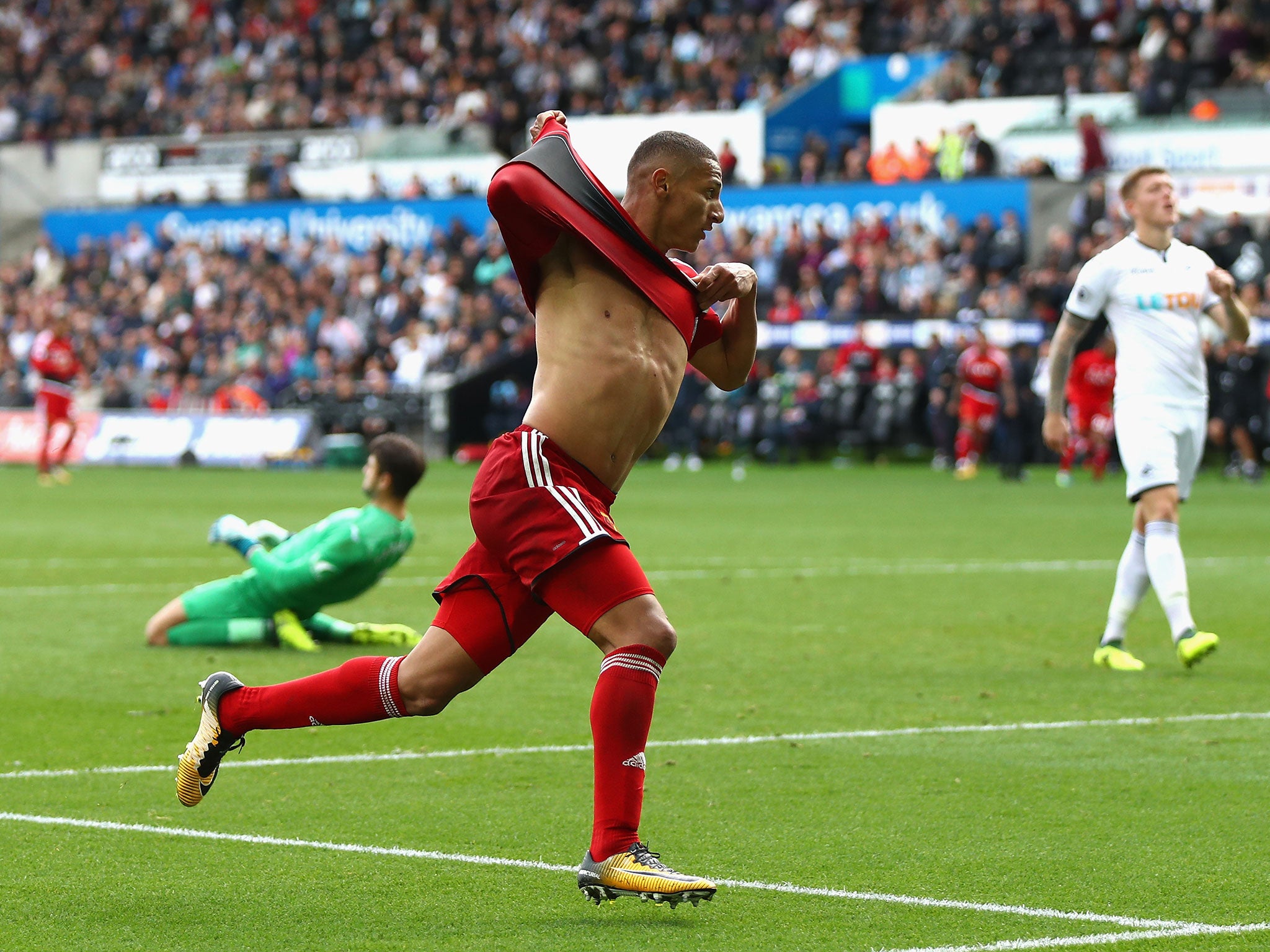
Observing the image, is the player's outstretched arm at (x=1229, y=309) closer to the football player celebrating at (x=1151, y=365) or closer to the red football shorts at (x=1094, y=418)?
the football player celebrating at (x=1151, y=365)

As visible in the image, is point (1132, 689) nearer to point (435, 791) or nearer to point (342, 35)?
point (435, 791)

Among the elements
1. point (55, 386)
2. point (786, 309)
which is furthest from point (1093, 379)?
point (55, 386)

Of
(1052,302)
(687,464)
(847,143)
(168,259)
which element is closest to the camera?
(1052,302)

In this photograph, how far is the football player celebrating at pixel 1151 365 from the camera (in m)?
9.58

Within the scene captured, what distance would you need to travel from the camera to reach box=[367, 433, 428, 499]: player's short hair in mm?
9984

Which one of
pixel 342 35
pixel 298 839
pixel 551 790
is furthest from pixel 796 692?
pixel 342 35

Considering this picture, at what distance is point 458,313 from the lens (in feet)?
120

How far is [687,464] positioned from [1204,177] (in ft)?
31.3

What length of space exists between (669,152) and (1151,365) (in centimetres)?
513

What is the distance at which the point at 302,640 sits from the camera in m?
10.2

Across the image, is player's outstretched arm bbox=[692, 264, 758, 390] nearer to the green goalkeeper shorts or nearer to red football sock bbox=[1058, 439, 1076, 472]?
the green goalkeeper shorts

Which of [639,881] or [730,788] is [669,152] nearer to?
[639,881]

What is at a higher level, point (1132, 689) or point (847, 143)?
point (847, 143)

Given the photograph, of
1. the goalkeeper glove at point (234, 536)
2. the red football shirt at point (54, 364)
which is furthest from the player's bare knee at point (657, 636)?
the red football shirt at point (54, 364)
